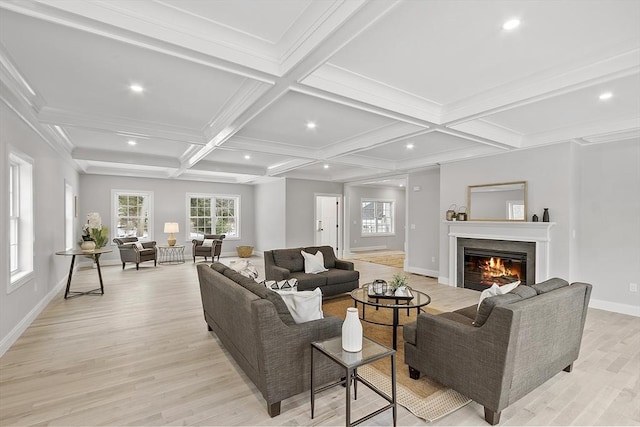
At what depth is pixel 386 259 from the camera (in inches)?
376

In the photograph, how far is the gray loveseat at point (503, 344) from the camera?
2000mm

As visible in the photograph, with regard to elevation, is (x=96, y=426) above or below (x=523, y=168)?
below

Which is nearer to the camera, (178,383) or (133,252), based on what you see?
(178,383)

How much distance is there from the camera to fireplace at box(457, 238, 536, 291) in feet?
16.5

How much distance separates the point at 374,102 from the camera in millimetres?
3152

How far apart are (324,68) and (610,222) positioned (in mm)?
4729

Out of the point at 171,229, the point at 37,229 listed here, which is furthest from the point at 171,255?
the point at 37,229

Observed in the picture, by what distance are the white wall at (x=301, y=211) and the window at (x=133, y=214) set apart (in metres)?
4.04

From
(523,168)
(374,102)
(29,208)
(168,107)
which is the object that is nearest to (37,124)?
(29,208)

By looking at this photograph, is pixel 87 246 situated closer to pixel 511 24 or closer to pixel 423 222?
pixel 511 24

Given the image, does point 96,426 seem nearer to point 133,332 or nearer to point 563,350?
point 133,332

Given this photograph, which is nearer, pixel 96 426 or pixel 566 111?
pixel 96 426

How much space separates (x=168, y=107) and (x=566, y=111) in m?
4.77

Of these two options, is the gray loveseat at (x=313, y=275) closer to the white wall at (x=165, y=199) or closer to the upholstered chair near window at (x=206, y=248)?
the upholstered chair near window at (x=206, y=248)
